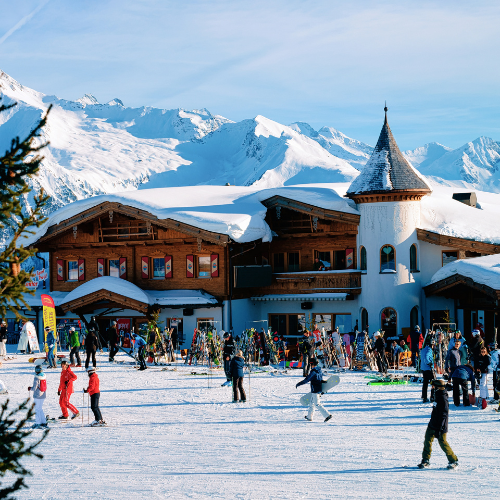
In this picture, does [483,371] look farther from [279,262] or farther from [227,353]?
[279,262]

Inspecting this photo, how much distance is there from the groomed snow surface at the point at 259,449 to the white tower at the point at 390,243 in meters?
11.8

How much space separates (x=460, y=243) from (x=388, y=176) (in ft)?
14.4

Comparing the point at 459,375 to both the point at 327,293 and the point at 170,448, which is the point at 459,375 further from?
the point at 327,293

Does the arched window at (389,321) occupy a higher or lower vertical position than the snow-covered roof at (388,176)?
lower

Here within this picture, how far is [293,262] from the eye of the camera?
116ft

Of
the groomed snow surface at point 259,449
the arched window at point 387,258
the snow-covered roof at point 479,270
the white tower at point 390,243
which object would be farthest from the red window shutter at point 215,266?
the groomed snow surface at point 259,449

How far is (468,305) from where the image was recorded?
29.8 m

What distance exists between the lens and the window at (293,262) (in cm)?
3509

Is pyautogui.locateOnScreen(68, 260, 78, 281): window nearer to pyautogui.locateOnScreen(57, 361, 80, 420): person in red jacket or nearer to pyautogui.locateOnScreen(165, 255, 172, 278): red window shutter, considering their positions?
pyautogui.locateOnScreen(165, 255, 172, 278): red window shutter

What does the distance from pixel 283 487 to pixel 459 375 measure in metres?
7.41

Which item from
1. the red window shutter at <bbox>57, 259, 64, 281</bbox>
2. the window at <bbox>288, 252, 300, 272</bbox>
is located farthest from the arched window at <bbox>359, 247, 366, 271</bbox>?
the red window shutter at <bbox>57, 259, 64, 281</bbox>

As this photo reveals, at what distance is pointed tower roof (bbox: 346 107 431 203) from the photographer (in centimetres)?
3159

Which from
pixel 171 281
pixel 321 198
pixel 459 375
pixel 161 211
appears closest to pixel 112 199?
pixel 161 211

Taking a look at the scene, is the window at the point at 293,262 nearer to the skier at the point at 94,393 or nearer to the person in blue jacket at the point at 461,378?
the person in blue jacket at the point at 461,378
